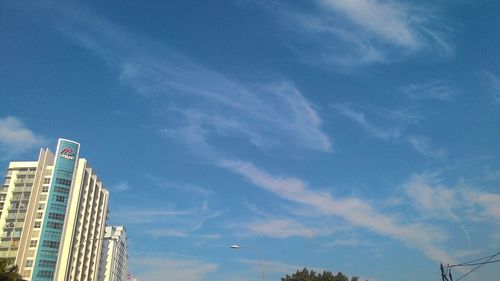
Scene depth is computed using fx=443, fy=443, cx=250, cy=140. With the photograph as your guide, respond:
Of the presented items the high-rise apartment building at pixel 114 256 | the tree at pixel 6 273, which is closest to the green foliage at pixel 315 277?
the tree at pixel 6 273

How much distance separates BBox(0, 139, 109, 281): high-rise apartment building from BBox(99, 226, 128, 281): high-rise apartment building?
1251 inches

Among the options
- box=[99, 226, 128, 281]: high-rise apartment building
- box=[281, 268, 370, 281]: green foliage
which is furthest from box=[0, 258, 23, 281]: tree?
box=[99, 226, 128, 281]: high-rise apartment building

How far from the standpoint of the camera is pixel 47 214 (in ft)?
361

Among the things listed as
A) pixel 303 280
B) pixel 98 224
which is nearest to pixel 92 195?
pixel 98 224

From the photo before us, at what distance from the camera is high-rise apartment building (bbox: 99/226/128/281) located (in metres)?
160

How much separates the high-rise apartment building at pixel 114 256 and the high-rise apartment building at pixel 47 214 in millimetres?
31775

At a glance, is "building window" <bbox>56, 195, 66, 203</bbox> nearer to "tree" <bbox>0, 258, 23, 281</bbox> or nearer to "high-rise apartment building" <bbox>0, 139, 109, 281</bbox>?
"high-rise apartment building" <bbox>0, 139, 109, 281</bbox>

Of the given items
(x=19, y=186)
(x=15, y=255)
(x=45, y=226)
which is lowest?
(x=15, y=255)

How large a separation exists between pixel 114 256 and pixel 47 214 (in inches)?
2409

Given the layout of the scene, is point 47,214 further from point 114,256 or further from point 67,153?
point 114,256

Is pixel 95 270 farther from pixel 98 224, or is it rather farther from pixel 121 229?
pixel 121 229

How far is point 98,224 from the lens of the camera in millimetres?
136375

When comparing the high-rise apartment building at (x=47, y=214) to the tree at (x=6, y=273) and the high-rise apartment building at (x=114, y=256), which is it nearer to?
the high-rise apartment building at (x=114, y=256)

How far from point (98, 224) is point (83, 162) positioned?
24104 mm
